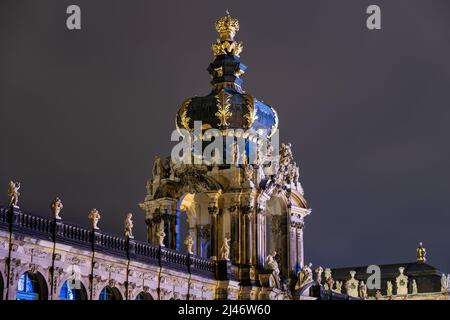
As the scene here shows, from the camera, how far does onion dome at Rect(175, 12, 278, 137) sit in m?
70.1

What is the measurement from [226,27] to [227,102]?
660cm

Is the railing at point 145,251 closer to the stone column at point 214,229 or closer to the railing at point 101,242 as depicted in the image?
the railing at point 101,242

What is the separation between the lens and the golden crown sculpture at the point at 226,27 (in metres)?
73.4

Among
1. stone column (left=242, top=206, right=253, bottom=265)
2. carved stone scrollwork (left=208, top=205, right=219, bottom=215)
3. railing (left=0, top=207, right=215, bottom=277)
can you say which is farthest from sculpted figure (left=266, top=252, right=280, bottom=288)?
carved stone scrollwork (left=208, top=205, right=219, bottom=215)

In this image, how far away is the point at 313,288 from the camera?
242 feet

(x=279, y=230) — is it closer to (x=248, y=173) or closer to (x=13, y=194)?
(x=248, y=173)

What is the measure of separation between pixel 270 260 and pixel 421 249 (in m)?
45.1

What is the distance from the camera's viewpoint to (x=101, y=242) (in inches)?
2146

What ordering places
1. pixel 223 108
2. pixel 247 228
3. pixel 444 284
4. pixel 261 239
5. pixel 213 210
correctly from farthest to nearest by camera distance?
pixel 444 284, pixel 223 108, pixel 261 239, pixel 213 210, pixel 247 228

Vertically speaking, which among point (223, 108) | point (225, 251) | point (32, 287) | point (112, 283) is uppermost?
point (223, 108)

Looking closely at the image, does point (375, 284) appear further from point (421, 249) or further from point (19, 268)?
point (19, 268)

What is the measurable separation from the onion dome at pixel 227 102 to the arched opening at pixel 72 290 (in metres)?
20.3

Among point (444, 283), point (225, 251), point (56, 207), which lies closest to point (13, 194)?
point (56, 207)
